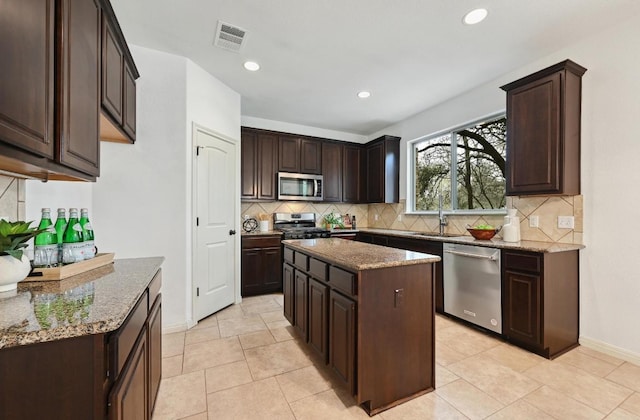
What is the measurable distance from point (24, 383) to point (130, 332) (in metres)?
0.30

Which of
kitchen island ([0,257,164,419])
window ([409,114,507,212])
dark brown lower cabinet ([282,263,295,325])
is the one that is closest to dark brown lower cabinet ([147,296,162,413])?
kitchen island ([0,257,164,419])

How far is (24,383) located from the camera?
0.76m

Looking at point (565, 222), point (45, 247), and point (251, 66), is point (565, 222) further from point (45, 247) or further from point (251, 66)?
point (45, 247)

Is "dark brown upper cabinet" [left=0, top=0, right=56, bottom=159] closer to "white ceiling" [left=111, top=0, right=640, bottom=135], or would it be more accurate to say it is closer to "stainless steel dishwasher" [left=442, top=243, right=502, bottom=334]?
"white ceiling" [left=111, top=0, right=640, bottom=135]

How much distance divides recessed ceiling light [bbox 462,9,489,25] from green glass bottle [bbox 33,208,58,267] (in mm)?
2973

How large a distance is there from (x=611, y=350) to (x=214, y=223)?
12.6 ft

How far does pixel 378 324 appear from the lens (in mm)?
1644

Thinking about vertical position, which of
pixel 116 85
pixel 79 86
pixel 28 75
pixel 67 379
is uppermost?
pixel 116 85

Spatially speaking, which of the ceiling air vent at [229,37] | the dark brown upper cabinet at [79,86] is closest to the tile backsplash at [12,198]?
the dark brown upper cabinet at [79,86]

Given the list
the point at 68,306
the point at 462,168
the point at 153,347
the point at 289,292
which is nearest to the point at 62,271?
the point at 68,306

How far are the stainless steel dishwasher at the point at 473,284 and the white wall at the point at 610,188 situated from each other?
2.34ft

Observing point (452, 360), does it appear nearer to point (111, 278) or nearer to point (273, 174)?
point (111, 278)

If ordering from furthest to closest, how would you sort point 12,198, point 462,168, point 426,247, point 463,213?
point 462,168
point 463,213
point 426,247
point 12,198

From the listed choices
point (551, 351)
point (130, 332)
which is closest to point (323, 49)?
point (130, 332)
